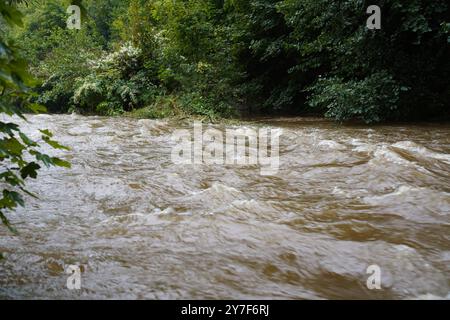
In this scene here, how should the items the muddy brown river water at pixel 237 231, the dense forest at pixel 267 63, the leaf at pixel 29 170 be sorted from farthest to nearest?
the dense forest at pixel 267 63, the muddy brown river water at pixel 237 231, the leaf at pixel 29 170

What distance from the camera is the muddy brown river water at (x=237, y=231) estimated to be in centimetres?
209

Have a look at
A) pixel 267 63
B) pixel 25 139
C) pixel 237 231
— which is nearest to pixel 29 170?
pixel 25 139

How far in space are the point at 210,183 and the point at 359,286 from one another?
2.27 meters

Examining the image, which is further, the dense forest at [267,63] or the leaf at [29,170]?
the dense forest at [267,63]

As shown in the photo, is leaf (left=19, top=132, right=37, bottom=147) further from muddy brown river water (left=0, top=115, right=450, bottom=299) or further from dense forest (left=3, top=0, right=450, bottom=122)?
dense forest (left=3, top=0, right=450, bottom=122)

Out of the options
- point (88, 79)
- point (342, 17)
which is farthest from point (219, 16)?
point (342, 17)

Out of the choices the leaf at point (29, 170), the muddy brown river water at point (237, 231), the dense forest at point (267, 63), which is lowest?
the muddy brown river water at point (237, 231)

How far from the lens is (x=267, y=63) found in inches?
525

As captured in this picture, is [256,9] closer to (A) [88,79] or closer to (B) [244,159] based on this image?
(A) [88,79]

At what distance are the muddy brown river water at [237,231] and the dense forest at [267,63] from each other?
3.16 meters

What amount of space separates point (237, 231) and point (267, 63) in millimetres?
11249

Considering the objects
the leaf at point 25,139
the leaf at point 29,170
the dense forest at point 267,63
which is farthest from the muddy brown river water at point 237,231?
the dense forest at point 267,63

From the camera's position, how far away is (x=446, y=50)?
844 centimetres

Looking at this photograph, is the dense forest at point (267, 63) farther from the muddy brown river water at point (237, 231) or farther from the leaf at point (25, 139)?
the leaf at point (25, 139)
